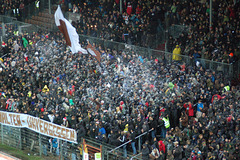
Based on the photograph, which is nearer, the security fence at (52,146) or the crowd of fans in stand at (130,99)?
the crowd of fans in stand at (130,99)

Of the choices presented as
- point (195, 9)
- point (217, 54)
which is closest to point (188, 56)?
point (217, 54)

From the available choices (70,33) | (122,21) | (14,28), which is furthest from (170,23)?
(14,28)

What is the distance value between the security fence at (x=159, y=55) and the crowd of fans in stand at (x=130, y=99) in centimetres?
30

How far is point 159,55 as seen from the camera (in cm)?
3009

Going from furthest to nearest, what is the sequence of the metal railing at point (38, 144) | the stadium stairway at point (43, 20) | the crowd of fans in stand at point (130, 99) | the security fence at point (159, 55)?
1. the stadium stairway at point (43, 20)
2. the security fence at point (159, 55)
3. the metal railing at point (38, 144)
4. the crowd of fans in stand at point (130, 99)

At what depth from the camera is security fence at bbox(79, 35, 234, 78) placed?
2703 cm

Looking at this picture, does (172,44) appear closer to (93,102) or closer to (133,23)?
(133,23)

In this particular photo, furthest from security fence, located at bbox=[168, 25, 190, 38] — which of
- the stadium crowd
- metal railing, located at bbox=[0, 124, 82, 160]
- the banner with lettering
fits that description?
metal railing, located at bbox=[0, 124, 82, 160]

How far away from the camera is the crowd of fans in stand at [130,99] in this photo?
22062 millimetres

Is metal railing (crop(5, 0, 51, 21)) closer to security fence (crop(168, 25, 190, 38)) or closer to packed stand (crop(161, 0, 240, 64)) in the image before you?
security fence (crop(168, 25, 190, 38))

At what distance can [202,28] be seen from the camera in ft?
97.8

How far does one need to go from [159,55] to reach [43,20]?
13.1 m

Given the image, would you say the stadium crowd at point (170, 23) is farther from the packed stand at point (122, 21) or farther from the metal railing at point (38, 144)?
the metal railing at point (38, 144)

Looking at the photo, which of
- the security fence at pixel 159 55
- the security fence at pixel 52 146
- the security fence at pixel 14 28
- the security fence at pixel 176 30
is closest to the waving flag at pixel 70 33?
the security fence at pixel 52 146
